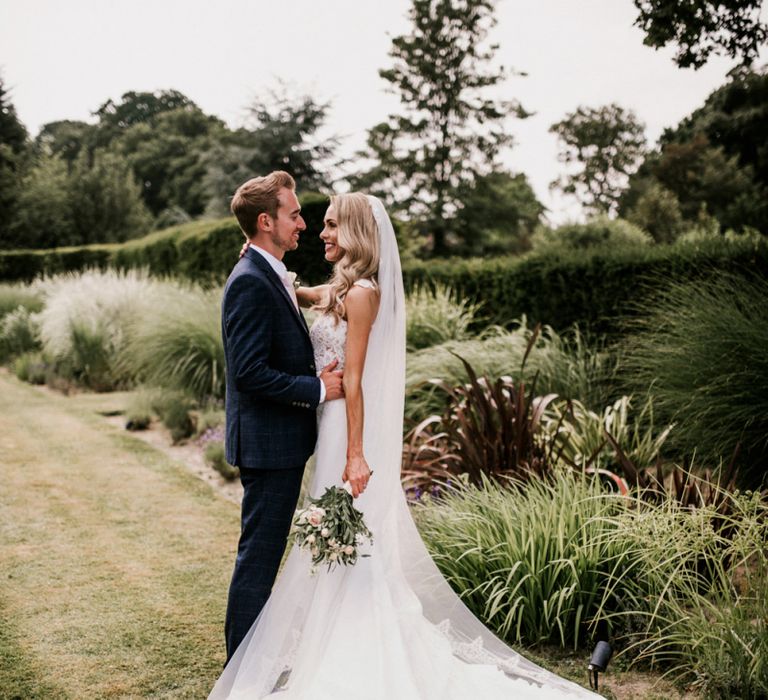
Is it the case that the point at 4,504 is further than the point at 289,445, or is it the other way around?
the point at 4,504

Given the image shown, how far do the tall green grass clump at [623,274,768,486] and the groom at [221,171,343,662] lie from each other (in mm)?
2828

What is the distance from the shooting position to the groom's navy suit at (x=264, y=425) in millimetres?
3049

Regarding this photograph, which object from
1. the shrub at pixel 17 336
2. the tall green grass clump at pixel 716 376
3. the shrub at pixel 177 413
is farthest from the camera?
the shrub at pixel 17 336

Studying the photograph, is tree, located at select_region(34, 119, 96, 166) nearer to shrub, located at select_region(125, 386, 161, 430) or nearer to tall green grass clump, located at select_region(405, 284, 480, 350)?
shrub, located at select_region(125, 386, 161, 430)

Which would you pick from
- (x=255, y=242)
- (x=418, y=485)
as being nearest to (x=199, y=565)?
(x=418, y=485)

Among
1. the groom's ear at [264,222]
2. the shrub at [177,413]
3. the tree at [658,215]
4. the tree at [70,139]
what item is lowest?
the shrub at [177,413]

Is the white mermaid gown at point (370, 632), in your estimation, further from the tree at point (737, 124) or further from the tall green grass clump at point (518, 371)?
the tree at point (737, 124)

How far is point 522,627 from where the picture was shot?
391cm

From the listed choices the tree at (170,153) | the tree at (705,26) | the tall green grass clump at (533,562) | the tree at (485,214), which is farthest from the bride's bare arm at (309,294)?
the tree at (170,153)

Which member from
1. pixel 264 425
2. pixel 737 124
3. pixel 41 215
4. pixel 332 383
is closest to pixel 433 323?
pixel 332 383

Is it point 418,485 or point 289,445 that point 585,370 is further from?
point 289,445

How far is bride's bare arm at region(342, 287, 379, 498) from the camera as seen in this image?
3.12 metres

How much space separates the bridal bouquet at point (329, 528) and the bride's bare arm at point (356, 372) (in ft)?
0.46

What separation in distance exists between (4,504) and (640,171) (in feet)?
150
